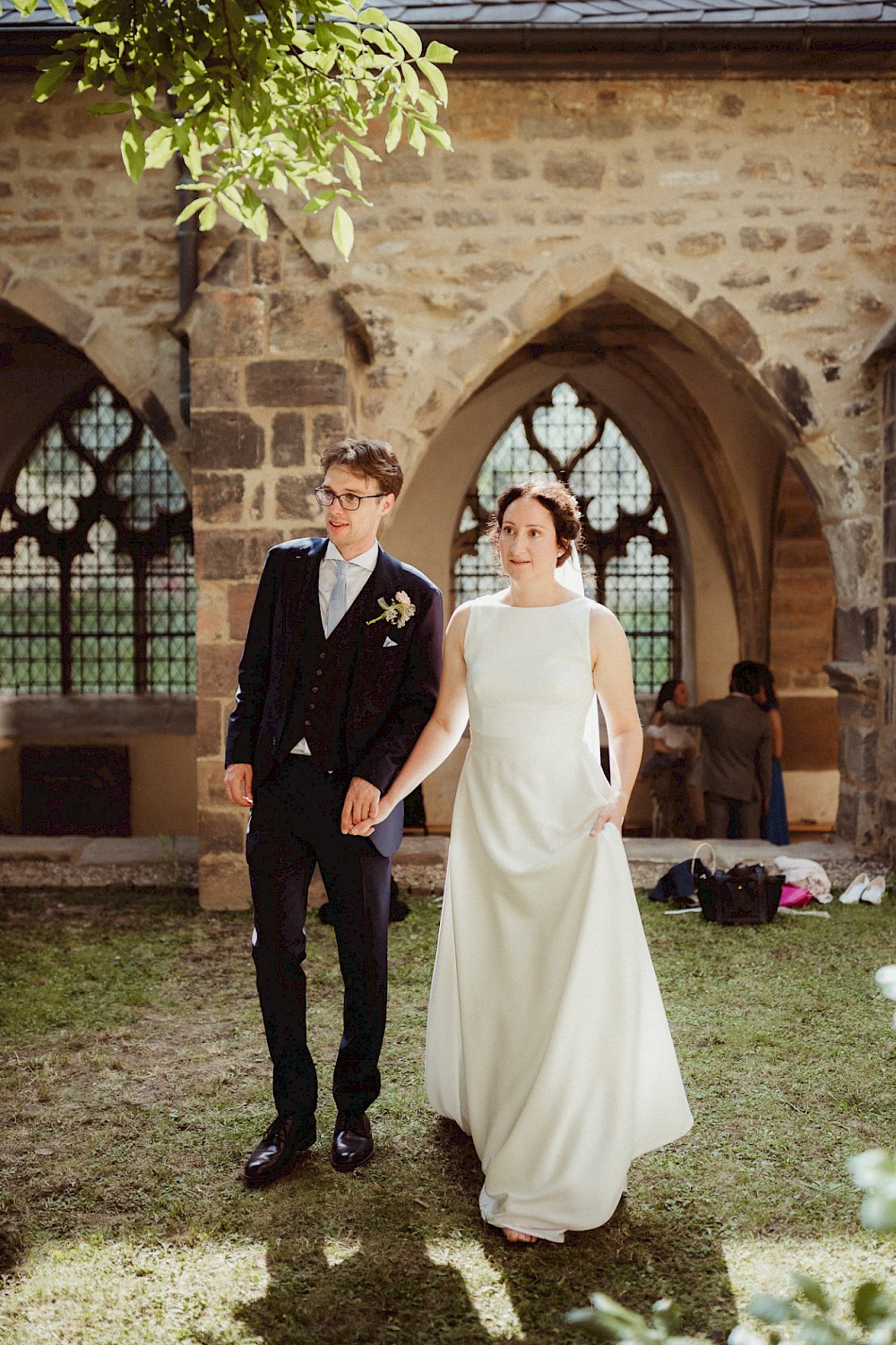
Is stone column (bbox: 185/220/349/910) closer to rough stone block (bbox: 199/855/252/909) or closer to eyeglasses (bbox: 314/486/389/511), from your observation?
rough stone block (bbox: 199/855/252/909)

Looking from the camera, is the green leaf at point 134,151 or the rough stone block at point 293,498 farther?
the rough stone block at point 293,498

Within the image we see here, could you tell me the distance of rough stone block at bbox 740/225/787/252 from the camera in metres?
5.99

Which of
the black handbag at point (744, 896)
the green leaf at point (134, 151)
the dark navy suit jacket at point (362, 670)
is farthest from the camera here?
the black handbag at point (744, 896)

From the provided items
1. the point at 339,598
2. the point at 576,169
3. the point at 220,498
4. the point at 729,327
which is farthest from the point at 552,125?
the point at 339,598

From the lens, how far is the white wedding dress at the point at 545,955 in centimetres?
253

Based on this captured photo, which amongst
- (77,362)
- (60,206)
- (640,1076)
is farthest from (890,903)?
(77,362)

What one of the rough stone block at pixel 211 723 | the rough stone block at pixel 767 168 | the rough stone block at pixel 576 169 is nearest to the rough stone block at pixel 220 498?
the rough stone block at pixel 211 723

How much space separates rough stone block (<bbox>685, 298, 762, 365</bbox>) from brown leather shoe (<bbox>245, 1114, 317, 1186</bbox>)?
4619 millimetres

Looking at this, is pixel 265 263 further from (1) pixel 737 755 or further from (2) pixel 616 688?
(1) pixel 737 755

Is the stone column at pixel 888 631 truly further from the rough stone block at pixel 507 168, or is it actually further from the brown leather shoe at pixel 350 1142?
the brown leather shoe at pixel 350 1142

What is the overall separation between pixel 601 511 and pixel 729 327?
4294 mm

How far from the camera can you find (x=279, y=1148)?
2844mm

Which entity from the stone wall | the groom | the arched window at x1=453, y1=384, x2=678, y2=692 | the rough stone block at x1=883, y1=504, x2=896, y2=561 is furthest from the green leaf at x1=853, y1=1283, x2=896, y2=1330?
the arched window at x1=453, y1=384, x2=678, y2=692

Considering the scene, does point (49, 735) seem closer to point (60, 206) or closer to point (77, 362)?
point (77, 362)
